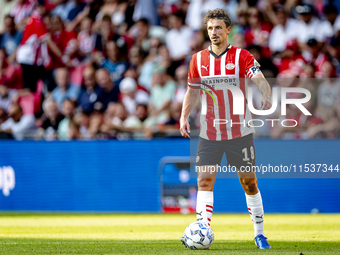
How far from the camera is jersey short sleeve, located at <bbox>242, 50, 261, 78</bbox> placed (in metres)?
5.48

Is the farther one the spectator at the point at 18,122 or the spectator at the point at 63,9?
the spectator at the point at 63,9

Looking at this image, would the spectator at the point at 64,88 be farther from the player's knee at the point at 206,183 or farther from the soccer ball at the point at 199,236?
the soccer ball at the point at 199,236

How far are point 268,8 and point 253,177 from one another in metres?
8.09

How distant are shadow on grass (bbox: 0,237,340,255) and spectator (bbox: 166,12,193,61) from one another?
23.2 feet

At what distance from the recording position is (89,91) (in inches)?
487

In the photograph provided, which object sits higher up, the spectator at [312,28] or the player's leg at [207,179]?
the spectator at [312,28]

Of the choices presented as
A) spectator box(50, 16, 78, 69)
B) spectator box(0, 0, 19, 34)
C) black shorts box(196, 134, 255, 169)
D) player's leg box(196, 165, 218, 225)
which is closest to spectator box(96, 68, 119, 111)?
spectator box(50, 16, 78, 69)

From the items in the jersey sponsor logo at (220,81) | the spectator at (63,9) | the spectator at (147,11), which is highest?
the spectator at (63,9)

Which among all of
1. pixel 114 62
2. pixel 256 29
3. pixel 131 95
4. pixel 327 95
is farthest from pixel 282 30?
pixel 114 62

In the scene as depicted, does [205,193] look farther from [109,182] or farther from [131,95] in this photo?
[131,95]

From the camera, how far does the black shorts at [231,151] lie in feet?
18.5

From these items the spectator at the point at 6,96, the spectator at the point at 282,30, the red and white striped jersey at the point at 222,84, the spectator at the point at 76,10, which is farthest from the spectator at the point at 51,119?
the red and white striped jersey at the point at 222,84

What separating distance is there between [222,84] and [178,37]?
24.3 ft

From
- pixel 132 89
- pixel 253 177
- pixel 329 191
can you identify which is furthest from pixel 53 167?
pixel 253 177
